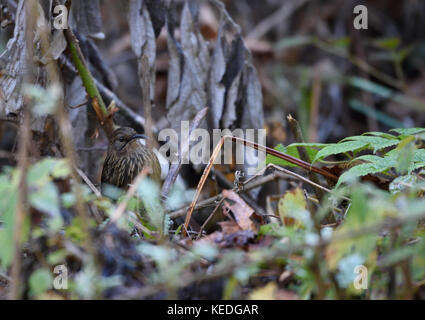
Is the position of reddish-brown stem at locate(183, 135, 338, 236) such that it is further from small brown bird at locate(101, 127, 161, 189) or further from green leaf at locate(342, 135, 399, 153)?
small brown bird at locate(101, 127, 161, 189)

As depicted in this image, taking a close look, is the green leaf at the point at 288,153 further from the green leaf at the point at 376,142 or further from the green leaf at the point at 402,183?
the green leaf at the point at 402,183

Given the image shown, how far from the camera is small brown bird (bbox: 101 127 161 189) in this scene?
429 centimetres

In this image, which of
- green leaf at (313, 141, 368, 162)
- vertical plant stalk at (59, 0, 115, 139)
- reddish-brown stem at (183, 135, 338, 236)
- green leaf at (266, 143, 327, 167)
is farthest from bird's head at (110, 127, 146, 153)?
green leaf at (313, 141, 368, 162)

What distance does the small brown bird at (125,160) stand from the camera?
4.29m

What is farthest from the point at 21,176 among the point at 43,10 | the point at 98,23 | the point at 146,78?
the point at 98,23

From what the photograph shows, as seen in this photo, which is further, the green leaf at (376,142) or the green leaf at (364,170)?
the green leaf at (376,142)

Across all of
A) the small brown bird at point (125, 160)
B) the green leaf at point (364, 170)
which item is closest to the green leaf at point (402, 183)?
the green leaf at point (364, 170)

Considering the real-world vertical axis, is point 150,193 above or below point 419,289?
above

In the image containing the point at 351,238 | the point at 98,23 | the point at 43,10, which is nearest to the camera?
the point at 351,238

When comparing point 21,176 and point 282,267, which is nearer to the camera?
point 21,176
